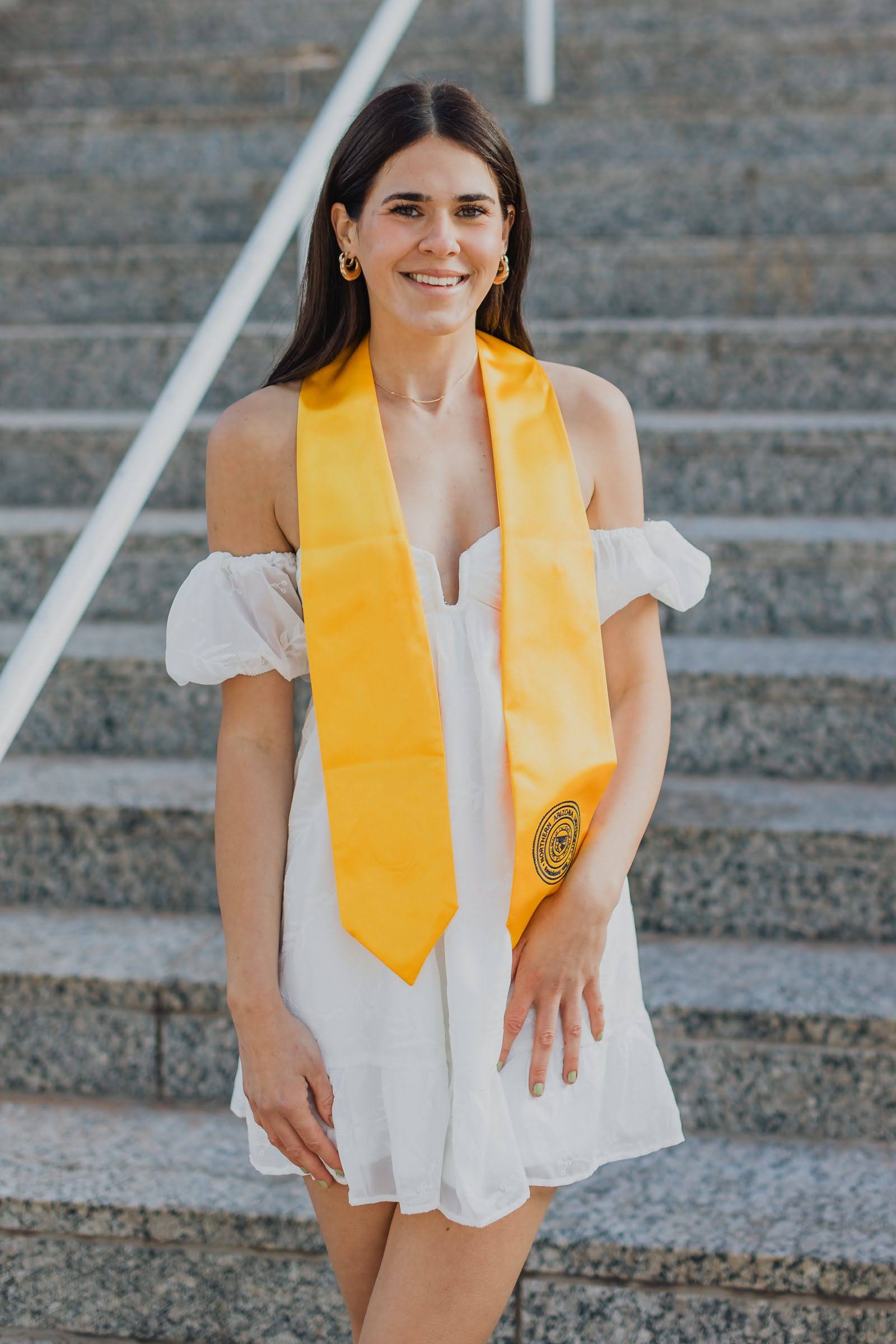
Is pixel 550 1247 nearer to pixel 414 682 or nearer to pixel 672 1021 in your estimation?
pixel 672 1021

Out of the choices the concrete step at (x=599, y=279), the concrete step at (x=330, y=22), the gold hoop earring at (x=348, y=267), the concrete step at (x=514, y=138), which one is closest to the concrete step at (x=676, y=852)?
the gold hoop earring at (x=348, y=267)

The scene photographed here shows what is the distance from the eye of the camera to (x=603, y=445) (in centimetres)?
161

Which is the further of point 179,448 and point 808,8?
point 808,8

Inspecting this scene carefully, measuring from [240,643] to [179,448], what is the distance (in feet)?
6.30

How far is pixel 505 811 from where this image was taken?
4.81 ft

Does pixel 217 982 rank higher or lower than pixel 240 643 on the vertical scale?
lower

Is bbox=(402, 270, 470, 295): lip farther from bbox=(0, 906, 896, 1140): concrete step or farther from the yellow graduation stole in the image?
bbox=(0, 906, 896, 1140): concrete step

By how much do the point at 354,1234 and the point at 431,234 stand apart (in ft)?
3.77

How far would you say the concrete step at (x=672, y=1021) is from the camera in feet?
7.14

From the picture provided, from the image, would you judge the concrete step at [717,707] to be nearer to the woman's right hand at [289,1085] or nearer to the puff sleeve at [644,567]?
the puff sleeve at [644,567]

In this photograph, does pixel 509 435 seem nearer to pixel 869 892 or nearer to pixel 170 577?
pixel 869 892

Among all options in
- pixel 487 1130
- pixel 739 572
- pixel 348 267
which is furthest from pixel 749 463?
pixel 487 1130

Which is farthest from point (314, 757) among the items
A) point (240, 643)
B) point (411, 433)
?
point (411, 433)

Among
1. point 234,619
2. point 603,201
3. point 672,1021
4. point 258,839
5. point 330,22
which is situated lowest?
point 672,1021
